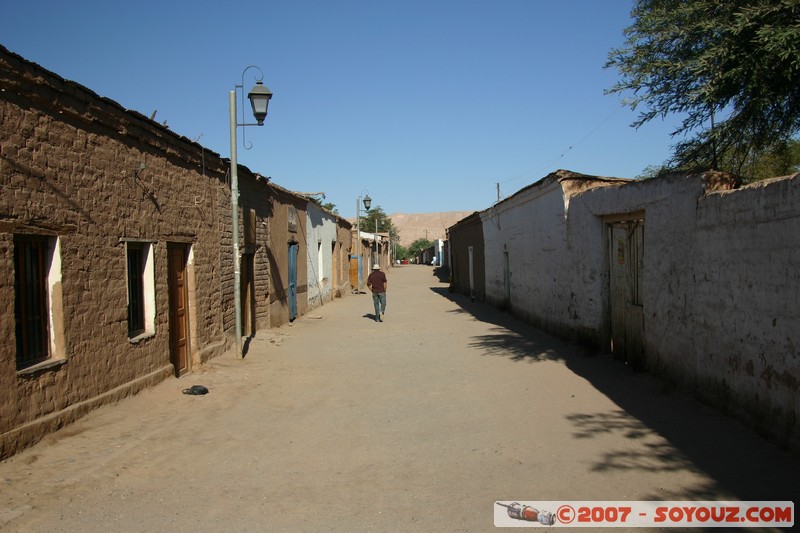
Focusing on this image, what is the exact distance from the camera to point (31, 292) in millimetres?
6113

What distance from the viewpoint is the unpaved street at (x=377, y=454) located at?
14.5 ft

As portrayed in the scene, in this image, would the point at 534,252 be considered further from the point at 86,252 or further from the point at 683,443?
the point at 86,252

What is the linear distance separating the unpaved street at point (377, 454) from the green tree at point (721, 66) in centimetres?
344

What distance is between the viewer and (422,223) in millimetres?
161375

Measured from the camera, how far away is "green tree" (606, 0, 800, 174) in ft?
24.8

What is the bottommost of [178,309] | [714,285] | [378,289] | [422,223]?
[378,289]

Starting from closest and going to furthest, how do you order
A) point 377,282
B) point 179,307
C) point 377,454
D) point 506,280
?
1. point 377,454
2. point 179,307
3. point 377,282
4. point 506,280

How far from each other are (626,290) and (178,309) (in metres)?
6.96

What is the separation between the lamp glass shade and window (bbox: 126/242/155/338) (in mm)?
3511

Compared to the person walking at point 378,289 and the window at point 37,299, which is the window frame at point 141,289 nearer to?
the window at point 37,299

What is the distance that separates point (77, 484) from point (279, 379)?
15.2 ft

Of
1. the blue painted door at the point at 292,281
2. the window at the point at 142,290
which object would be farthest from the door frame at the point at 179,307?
the blue painted door at the point at 292,281

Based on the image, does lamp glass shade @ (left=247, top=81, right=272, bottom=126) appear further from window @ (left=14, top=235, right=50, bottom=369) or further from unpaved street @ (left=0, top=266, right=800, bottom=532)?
window @ (left=14, top=235, right=50, bottom=369)

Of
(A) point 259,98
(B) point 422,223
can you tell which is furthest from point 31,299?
(B) point 422,223
